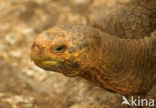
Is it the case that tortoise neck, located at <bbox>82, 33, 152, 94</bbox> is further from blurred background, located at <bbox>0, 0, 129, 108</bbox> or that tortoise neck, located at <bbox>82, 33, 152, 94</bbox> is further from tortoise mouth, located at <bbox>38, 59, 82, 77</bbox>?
blurred background, located at <bbox>0, 0, 129, 108</bbox>

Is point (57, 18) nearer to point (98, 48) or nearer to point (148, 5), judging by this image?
point (148, 5)

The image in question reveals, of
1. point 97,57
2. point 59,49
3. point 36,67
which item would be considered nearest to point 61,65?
point 59,49

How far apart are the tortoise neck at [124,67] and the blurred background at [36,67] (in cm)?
33

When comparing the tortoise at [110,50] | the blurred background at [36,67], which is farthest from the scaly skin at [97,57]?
the blurred background at [36,67]

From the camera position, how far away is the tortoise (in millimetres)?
2094

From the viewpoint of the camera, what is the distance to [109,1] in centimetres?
420

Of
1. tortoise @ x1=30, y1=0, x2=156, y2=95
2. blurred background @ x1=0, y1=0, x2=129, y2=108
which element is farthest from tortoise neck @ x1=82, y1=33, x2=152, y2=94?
blurred background @ x1=0, y1=0, x2=129, y2=108

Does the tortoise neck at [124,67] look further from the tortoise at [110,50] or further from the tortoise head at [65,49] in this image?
the tortoise head at [65,49]

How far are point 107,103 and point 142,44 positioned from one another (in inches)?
26.5

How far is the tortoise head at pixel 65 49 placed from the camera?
2.07 meters

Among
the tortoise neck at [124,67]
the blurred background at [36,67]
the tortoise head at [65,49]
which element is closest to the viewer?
the tortoise head at [65,49]

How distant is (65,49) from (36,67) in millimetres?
1335

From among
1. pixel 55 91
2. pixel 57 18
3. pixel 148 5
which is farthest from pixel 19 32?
pixel 148 5

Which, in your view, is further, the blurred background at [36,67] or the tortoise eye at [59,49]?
the blurred background at [36,67]
